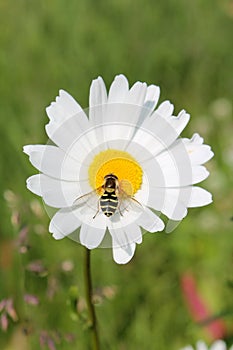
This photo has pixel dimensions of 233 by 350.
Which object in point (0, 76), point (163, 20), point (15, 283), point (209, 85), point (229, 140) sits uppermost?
point (163, 20)

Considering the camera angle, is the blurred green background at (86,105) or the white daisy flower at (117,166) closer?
the white daisy flower at (117,166)

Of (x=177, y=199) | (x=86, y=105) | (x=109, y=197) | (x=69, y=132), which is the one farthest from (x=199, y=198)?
(x=86, y=105)

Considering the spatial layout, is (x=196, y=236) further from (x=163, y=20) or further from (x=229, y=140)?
(x=163, y=20)

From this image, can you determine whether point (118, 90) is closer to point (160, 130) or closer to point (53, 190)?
point (160, 130)

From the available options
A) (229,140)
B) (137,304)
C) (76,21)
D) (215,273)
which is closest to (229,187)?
(229,140)

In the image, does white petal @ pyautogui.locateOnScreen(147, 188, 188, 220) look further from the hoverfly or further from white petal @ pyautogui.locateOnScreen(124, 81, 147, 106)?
white petal @ pyautogui.locateOnScreen(124, 81, 147, 106)

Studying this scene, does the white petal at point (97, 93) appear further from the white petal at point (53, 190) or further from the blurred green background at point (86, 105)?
the blurred green background at point (86, 105)

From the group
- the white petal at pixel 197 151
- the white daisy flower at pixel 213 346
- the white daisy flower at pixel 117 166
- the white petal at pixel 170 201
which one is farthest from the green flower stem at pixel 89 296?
the white daisy flower at pixel 213 346

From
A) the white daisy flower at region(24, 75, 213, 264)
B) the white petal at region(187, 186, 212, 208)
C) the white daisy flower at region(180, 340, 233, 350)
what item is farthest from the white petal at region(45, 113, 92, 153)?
the white daisy flower at region(180, 340, 233, 350)
